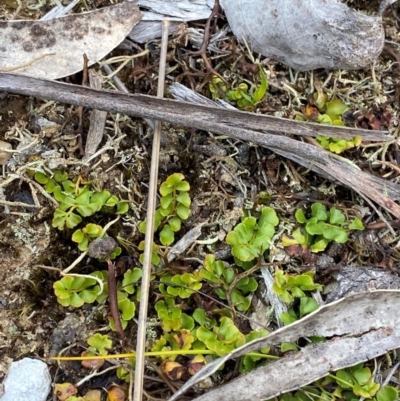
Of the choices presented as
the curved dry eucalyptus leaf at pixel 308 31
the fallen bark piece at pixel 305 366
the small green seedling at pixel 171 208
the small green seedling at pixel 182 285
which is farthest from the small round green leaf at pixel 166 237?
the curved dry eucalyptus leaf at pixel 308 31

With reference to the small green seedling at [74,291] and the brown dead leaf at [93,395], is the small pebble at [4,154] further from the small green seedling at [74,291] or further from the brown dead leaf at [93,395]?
the brown dead leaf at [93,395]

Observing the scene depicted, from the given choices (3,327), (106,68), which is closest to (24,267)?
(3,327)

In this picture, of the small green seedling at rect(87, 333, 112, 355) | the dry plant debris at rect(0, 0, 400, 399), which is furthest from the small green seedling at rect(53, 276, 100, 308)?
the small green seedling at rect(87, 333, 112, 355)

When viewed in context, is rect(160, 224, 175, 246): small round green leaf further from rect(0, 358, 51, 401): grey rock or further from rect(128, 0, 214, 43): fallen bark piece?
rect(128, 0, 214, 43): fallen bark piece

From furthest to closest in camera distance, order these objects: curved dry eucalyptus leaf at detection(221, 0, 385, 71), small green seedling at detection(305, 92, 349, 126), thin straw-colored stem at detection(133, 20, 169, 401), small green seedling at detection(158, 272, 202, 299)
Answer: small green seedling at detection(305, 92, 349, 126) < curved dry eucalyptus leaf at detection(221, 0, 385, 71) < small green seedling at detection(158, 272, 202, 299) < thin straw-colored stem at detection(133, 20, 169, 401)

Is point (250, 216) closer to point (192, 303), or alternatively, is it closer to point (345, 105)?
point (192, 303)

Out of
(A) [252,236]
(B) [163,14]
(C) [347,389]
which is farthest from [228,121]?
(C) [347,389]
